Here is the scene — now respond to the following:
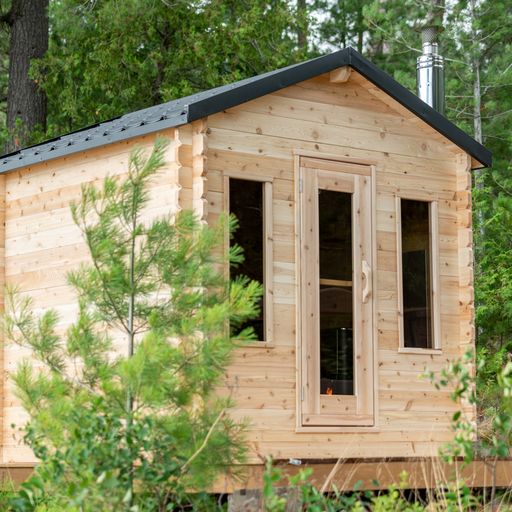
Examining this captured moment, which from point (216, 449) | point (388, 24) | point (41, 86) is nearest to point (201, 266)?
point (216, 449)

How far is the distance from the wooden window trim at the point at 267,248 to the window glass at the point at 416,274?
1346 mm

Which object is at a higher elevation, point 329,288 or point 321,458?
point 329,288

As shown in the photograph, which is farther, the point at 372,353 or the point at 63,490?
the point at 372,353

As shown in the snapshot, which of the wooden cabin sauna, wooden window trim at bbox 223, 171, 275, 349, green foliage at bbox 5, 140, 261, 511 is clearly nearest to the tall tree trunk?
the wooden cabin sauna

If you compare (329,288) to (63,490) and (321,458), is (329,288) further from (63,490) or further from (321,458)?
(63,490)

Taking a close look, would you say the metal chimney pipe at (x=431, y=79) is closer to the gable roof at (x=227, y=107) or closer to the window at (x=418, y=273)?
the gable roof at (x=227, y=107)

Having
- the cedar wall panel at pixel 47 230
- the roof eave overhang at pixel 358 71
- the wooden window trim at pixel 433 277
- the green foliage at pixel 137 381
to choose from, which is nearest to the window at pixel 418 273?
the wooden window trim at pixel 433 277

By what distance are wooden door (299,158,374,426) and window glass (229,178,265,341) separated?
359 mm

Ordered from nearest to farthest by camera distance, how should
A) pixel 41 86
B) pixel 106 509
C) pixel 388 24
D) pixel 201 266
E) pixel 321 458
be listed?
1. pixel 106 509
2. pixel 201 266
3. pixel 321 458
4. pixel 41 86
5. pixel 388 24

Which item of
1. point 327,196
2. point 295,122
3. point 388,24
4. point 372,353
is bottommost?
point 372,353

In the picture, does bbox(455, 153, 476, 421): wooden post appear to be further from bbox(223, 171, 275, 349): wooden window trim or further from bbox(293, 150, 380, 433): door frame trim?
bbox(223, 171, 275, 349): wooden window trim

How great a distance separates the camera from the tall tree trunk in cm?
1775

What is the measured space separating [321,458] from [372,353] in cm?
104

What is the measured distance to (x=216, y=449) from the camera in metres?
6.03
